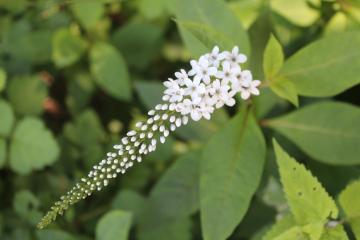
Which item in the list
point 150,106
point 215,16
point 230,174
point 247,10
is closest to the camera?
point 230,174

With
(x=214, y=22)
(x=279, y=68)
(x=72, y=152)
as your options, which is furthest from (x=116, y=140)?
(x=279, y=68)

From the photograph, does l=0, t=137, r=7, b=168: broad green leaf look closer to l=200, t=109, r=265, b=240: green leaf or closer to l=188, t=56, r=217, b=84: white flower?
l=200, t=109, r=265, b=240: green leaf

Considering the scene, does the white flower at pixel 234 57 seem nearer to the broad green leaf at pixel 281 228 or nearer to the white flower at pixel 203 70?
the white flower at pixel 203 70

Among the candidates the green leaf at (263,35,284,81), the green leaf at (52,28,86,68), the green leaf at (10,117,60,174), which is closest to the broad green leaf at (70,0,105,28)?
the green leaf at (52,28,86,68)

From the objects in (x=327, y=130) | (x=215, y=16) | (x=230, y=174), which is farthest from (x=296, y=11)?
(x=230, y=174)

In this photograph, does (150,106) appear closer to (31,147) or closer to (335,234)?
(31,147)

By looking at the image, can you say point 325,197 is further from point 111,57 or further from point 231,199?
point 111,57
